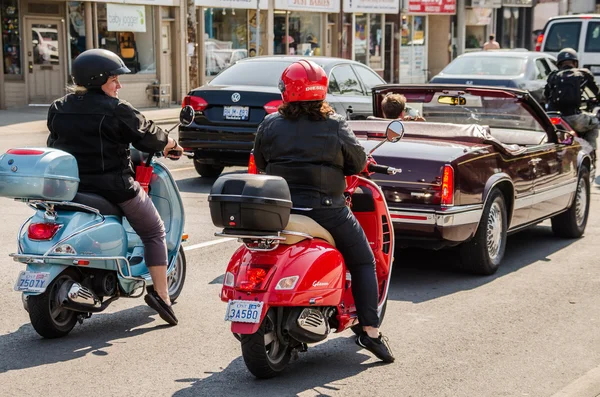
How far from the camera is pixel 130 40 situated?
27.9 metres

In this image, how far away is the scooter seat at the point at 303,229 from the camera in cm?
545

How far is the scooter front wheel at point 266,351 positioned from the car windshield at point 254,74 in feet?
27.4

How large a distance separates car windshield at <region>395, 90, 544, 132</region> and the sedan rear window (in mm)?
16430

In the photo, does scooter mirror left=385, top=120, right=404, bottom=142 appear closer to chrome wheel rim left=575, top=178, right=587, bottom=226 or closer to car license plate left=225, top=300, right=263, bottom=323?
car license plate left=225, top=300, right=263, bottom=323

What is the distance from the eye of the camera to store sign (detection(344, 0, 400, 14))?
1476 inches

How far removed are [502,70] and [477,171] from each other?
485 inches

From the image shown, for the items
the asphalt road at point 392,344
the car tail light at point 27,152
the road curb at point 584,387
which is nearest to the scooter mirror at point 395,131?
the asphalt road at point 392,344

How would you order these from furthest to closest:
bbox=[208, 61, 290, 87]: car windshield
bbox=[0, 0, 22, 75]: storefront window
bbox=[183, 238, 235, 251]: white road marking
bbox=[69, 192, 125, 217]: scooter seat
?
1. bbox=[0, 0, 22, 75]: storefront window
2. bbox=[208, 61, 290, 87]: car windshield
3. bbox=[183, 238, 235, 251]: white road marking
4. bbox=[69, 192, 125, 217]: scooter seat

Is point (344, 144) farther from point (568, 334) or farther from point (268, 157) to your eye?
point (568, 334)

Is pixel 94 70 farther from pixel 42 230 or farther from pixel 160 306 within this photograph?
pixel 160 306

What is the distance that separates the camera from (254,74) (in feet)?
46.4

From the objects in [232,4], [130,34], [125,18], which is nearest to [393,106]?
[125,18]

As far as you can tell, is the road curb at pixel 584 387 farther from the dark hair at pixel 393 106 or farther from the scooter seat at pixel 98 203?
the dark hair at pixel 393 106

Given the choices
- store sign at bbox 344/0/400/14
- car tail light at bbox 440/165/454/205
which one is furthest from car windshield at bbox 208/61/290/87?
store sign at bbox 344/0/400/14
